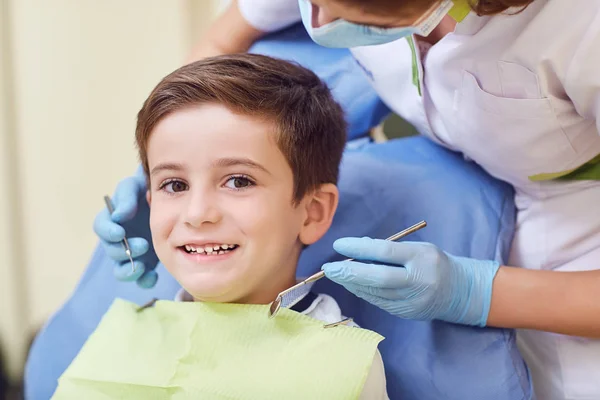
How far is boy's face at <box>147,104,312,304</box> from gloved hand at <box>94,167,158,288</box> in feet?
0.56

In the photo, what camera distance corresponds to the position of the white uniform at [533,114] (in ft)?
3.26

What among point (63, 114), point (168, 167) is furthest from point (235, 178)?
point (63, 114)

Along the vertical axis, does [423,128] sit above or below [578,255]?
above

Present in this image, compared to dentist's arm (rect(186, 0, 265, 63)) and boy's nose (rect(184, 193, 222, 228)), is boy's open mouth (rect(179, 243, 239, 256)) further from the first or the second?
dentist's arm (rect(186, 0, 265, 63))

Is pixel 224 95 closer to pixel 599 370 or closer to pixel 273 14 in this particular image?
pixel 273 14

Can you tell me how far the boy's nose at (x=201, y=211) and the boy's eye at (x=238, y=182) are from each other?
4 centimetres

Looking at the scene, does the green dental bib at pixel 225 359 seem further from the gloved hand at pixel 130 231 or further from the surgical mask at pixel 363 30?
the surgical mask at pixel 363 30

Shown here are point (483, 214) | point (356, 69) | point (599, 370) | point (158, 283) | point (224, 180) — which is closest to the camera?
point (224, 180)

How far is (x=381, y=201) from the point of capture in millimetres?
1308

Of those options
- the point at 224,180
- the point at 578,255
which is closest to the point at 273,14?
the point at 224,180

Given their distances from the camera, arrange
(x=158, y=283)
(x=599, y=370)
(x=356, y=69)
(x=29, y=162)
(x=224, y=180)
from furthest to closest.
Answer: (x=29, y=162)
(x=356, y=69)
(x=158, y=283)
(x=599, y=370)
(x=224, y=180)

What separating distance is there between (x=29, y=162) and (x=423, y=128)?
5.03ft

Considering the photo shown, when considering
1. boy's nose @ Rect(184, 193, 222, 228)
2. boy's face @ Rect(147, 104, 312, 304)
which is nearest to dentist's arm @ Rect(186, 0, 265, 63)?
boy's face @ Rect(147, 104, 312, 304)

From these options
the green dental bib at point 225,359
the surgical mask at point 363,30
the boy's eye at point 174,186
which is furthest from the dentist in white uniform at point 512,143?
the boy's eye at point 174,186
